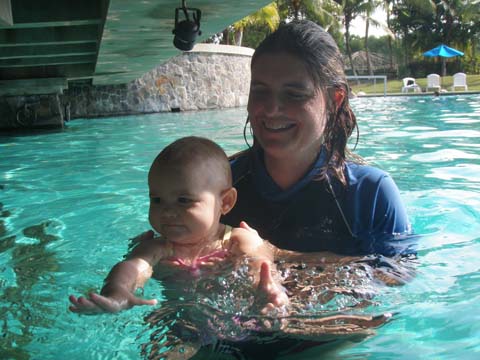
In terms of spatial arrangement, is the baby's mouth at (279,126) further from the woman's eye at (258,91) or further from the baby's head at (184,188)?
the baby's head at (184,188)

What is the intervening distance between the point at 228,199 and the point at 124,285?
613mm

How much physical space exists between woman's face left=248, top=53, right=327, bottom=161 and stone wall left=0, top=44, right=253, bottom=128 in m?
12.5

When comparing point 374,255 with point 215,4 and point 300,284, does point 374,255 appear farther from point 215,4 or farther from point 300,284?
point 215,4

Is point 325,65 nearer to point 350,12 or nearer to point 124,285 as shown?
point 124,285

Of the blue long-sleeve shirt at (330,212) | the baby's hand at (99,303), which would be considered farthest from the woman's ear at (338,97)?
the baby's hand at (99,303)

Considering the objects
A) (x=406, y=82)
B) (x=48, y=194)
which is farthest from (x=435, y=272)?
(x=406, y=82)

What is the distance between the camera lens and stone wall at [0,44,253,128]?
16416mm

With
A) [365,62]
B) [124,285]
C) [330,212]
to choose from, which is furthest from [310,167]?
[365,62]

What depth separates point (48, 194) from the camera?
17.6 ft

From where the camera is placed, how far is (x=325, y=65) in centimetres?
235

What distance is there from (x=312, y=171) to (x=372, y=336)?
0.73 meters

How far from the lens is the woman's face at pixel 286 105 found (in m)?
2.29

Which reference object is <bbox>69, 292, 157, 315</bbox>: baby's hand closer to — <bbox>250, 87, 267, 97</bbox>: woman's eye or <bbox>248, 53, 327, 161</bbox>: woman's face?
<bbox>248, 53, 327, 161</bbox>: woman's face

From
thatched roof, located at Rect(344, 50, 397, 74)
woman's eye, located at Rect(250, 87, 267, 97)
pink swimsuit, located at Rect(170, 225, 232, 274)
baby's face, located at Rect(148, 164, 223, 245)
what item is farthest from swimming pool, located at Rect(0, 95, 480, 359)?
thatched roof, located at Rect(344, 50, 397, 74)
